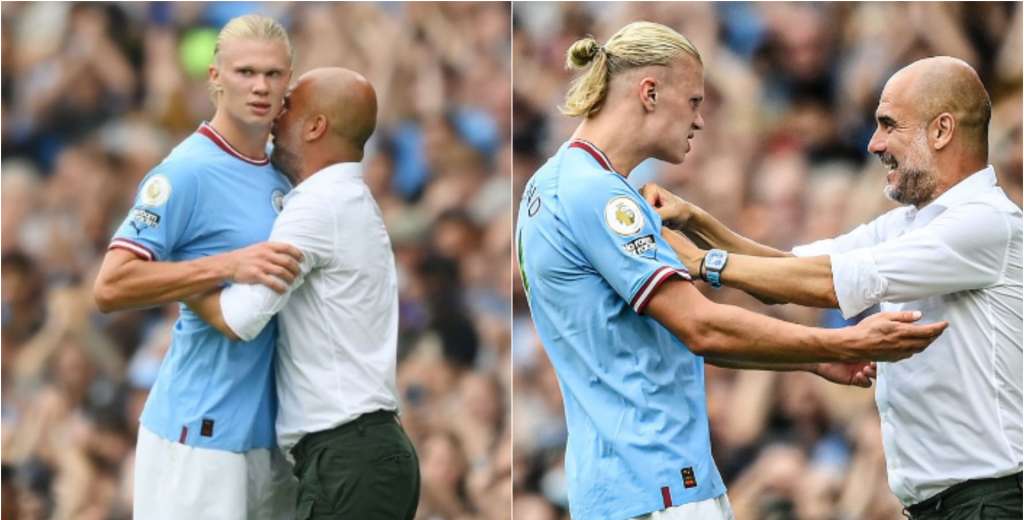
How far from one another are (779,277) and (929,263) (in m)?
0.42

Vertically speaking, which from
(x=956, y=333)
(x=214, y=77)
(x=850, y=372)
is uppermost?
(x=214, y=77)

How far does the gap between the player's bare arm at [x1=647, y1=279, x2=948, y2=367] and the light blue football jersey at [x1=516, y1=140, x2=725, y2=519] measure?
8 cm

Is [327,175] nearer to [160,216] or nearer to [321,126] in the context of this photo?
[321,126]

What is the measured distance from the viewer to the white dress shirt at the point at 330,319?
465 cm

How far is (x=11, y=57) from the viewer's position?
8.93 meters

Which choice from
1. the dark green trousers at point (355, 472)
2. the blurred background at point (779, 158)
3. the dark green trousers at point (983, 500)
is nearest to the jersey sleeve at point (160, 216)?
the dark green trousers at point (355, 472)

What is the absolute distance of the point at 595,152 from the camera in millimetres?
3934

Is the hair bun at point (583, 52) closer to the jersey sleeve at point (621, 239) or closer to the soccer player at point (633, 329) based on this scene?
the soccer player at point (633, 329)

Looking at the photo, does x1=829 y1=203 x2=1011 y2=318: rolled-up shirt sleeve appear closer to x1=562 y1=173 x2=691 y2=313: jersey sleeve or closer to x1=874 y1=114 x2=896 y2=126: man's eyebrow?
x1=874 y1=114 x2=896 y2=126: man's eyebrow

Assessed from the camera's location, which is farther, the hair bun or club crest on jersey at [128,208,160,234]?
club crest on jersey at [128,208,160,234]

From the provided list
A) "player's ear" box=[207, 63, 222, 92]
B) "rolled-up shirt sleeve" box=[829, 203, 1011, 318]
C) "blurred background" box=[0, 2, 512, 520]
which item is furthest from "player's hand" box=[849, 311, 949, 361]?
"blurred background" box=[0, 2, 512, 520]

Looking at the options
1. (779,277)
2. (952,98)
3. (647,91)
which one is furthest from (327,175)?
(952,98)

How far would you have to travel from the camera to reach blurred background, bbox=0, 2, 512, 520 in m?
8.31

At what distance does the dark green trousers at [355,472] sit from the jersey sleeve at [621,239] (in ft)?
3.96
